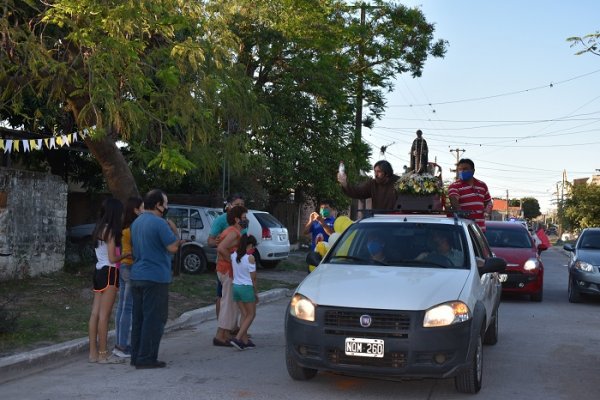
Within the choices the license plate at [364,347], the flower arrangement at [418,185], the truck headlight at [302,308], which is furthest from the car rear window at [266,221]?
the license plate at [364,347]

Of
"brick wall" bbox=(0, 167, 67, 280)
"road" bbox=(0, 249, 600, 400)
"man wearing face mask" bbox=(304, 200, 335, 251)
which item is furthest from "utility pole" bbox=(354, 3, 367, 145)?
"road" bbox=(0, 249, 600, 400)

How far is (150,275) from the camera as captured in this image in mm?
7320

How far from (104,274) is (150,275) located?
0.68 meters

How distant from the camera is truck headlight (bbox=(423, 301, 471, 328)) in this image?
19.8ft

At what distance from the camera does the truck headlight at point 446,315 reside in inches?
237

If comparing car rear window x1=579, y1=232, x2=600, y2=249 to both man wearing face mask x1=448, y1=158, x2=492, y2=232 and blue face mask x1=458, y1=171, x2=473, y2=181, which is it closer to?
man wearing face mask x1=448, y1=158, x2=492, y2=232

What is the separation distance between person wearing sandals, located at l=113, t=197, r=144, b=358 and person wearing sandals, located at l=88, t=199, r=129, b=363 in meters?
0.15

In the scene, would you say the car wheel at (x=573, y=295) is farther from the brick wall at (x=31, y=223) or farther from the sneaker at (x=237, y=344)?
the brick wall at (x=31, y=223)

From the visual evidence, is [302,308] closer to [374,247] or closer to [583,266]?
[374,247]

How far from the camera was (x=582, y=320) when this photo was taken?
11.8 metres

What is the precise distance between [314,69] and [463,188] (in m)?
14.2

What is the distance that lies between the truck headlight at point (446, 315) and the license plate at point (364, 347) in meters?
0.42

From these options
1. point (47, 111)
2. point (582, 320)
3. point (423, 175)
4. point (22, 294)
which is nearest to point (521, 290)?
point (582, 320)

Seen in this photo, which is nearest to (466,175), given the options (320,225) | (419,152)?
(320,225)
